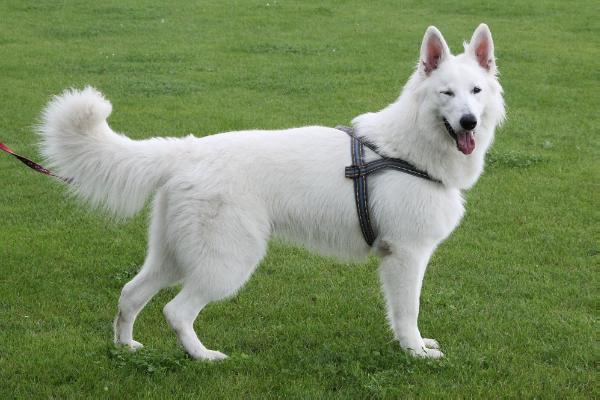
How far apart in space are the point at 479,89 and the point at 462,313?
178 centimetres

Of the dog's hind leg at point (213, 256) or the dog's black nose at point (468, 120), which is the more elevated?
the dog's black nose at point (468, 120)

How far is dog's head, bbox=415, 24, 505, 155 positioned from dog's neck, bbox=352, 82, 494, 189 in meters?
0.03

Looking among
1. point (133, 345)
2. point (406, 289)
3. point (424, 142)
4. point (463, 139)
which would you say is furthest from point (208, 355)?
point (463, 139)

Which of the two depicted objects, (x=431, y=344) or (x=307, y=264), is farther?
(x=307, y=264)

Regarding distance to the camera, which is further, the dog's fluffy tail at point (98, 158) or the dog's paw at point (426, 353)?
the dog's paw at point (426, 353)

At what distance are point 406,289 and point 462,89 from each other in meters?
1.32

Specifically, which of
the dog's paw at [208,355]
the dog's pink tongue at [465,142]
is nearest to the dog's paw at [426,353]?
the dog's paw at [208,355]

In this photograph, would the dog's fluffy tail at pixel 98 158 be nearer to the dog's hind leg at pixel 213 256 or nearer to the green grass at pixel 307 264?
the dog's hind leg at pixel 213 256

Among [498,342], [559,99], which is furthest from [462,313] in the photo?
[559,99]

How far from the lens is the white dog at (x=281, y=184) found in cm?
474

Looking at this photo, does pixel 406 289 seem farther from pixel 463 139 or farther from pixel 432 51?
pixel 432 51

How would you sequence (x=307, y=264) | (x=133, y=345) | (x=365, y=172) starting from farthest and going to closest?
(x=307, y=264) < (x=133, y=345) < (x=365, y=172)

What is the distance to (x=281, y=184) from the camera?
489cm

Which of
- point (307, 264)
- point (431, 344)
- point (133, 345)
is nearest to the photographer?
point (133, 345)
